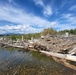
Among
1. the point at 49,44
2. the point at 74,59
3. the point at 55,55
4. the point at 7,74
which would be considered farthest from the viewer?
the point at 49,44

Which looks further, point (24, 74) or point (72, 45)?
point (72, 45)

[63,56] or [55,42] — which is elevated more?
[55,42]

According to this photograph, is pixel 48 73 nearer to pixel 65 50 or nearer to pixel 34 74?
pixel 34 74

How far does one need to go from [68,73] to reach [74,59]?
8.30 metres

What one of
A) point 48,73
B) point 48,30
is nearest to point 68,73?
point 48,73

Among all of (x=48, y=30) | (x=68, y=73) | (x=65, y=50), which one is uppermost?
(x=48, y=30)

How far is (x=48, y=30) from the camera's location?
100 meters

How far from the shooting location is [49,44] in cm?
3856

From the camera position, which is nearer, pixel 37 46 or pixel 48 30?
pixel 37 46

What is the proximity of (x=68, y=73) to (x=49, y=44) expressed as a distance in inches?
847

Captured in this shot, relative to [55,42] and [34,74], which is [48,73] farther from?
[55,42]

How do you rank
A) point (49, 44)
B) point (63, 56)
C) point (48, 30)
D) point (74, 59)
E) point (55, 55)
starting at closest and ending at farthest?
point (74, 59) → point (63, 56) → point (55, 55) → point (49, 44) → point (48, 30)

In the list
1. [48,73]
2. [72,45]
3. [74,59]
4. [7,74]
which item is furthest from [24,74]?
[72,45]

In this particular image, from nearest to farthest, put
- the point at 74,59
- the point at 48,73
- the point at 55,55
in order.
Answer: the point at 48,73 < the point at 74,59 < the point at 55,55
